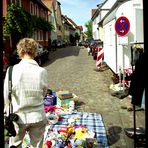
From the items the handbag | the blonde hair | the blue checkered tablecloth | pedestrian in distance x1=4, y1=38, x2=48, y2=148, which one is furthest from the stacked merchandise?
the blonde hair

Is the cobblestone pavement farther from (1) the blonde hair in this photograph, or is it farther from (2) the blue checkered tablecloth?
(1) the blonde hair

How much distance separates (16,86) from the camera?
390cm

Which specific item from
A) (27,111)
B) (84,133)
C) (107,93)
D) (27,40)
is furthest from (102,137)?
(107,93)

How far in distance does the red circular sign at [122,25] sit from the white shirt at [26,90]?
658 cm

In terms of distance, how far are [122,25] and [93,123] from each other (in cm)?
438

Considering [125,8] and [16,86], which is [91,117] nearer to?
[16,86]

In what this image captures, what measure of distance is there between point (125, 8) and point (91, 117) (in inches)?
254

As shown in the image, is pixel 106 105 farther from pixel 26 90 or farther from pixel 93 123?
pixel 26 90

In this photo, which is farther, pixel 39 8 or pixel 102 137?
pixel 39 8

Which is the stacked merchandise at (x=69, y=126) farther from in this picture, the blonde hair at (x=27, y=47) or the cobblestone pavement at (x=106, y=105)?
the blonde hair at (x=27, y=47)

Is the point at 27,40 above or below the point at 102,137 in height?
above

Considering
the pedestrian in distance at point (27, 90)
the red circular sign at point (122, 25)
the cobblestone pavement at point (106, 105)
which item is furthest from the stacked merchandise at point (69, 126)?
the red circular sign at point (122, 25)

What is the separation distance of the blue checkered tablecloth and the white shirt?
2.05 meters

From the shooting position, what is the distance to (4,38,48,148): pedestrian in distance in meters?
3.90
